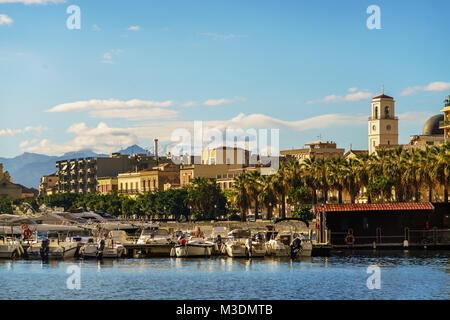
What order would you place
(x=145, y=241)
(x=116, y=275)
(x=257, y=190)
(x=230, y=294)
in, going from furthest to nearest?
(x=257, y=190) → (x=145, y=241) → (x=116, y=275) → (x=230, y=294)

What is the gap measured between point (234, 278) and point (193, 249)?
19.2 m

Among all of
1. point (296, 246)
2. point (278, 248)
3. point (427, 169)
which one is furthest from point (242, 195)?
point (296, 246)

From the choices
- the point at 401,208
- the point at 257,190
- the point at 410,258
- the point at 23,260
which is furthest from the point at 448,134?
the point at 23,260

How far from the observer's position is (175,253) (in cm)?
8344

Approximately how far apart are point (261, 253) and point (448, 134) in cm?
7703

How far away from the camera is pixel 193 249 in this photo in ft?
272

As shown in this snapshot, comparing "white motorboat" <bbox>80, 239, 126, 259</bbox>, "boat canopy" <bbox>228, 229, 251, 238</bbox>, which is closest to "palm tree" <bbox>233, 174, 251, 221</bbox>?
"boat canopy" <bbox>228, 229, 251, 238</bbox>

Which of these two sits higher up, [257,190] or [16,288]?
[257,190]

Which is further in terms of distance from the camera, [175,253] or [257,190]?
[257,190]

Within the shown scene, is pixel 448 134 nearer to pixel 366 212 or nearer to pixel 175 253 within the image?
pixel 366 212

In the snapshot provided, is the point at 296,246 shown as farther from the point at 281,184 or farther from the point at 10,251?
the point at 281,184

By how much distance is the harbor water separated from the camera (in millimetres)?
54844

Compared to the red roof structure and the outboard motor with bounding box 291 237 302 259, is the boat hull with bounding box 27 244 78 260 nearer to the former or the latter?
the outboard motor with bounding box 291 237 302 259

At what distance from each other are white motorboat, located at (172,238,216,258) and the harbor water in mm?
1115
